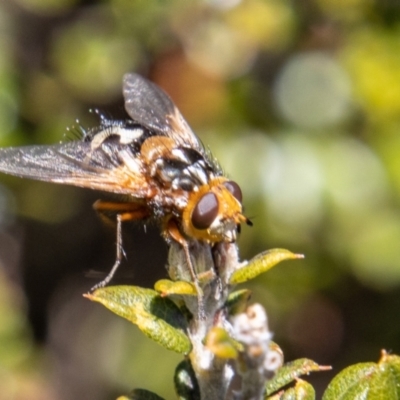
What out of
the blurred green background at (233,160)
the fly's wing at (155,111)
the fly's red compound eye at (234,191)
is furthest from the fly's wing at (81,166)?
the blurred green background at (233,160)

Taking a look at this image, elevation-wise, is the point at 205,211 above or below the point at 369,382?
above

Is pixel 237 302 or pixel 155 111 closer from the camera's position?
pixel 237 302

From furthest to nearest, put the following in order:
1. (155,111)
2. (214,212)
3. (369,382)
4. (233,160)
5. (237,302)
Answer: (233,160) → (155,111) → (214,212) → (237,302) → (369,382)

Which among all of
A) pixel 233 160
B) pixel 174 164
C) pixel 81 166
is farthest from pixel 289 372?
pixel 233 160

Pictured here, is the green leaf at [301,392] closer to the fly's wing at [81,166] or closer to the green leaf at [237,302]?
the green leaf at [237,302]

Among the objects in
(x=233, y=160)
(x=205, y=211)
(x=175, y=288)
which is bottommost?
(x=175, y=288)

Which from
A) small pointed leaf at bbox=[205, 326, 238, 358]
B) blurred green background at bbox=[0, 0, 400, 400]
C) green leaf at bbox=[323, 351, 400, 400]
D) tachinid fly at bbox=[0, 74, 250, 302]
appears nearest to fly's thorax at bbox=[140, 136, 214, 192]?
tachinid fly at bbox=[0, 74, 250, 302]

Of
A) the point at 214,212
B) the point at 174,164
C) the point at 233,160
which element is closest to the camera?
the point at 214,212

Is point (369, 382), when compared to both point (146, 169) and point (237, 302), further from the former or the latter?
point (146, 169)
